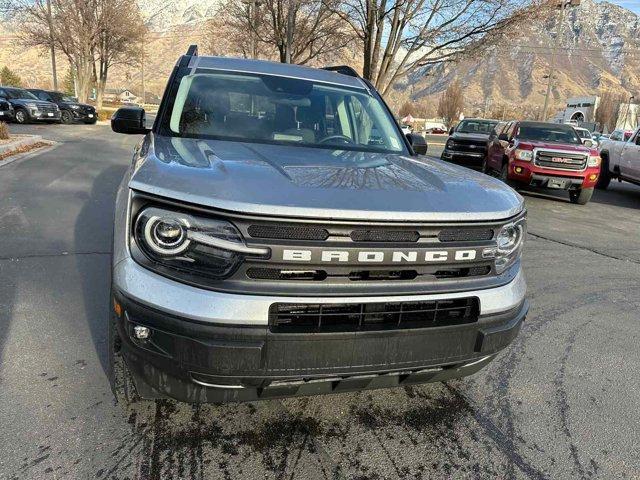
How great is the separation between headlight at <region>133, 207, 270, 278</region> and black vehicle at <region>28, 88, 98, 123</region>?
26.2 metres

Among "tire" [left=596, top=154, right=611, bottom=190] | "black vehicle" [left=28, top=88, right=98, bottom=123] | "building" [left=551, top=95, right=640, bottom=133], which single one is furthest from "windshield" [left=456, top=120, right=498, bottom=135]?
"building" [left=551, top=95, right=640, bottom=133]

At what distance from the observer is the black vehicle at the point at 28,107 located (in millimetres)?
21906

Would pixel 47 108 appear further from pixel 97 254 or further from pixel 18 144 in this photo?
pixel 97 254

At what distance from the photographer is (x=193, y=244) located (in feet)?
6.61

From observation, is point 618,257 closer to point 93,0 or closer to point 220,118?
point 220,118

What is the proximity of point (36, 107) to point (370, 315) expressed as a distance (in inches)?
963

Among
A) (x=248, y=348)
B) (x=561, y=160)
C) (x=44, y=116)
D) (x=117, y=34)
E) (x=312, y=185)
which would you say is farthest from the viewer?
(x=117, y=34)

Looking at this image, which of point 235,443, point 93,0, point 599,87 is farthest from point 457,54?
point 599,87

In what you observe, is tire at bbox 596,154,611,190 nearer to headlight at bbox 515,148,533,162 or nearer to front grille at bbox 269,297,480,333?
headlight at bbox 515,148,533,162

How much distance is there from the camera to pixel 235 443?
2.42 m

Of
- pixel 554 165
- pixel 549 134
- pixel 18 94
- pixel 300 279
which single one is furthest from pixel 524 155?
pixel 18 94

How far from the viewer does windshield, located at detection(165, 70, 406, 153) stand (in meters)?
3.34

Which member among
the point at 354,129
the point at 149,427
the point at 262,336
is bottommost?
the point at 149,427

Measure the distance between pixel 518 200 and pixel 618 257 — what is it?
5071 mm
